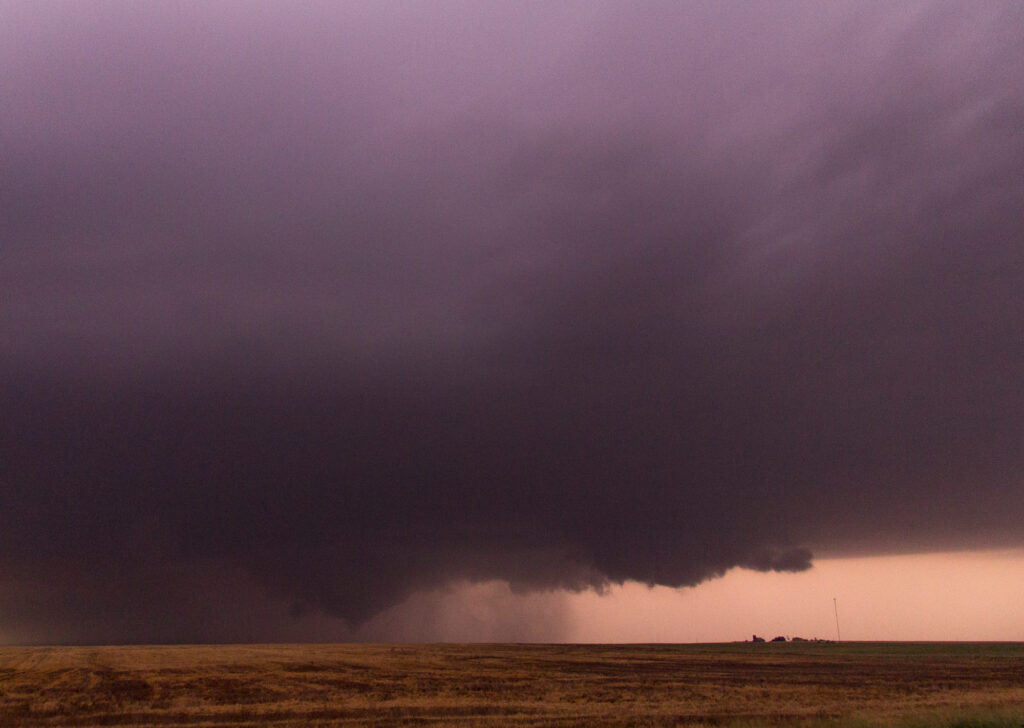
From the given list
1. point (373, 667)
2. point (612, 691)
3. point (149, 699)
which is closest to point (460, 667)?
point (373, 667)

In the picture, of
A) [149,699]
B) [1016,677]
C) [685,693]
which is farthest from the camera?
[1016,677]

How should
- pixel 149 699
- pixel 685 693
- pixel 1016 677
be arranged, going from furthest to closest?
1. pixel 1016 677
2. pixel 685 693
3. pixel 149 699

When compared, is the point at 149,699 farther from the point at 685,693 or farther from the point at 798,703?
the point at 798,703

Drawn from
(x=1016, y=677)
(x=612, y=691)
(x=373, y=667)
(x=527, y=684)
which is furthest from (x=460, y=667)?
(x=1016, y=677)

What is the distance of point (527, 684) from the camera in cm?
5884

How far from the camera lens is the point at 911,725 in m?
31.6

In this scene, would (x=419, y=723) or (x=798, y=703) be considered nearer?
(x=419, y=723)

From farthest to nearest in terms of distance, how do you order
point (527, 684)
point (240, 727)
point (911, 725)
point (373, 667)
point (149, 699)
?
point (373, 667), point (527, 684), point (149, 699), point (240, 727), point (911, 725)

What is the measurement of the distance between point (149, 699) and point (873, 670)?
7160 cm

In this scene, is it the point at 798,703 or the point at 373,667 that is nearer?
the point at 798,703

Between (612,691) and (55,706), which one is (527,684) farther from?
(55,706)

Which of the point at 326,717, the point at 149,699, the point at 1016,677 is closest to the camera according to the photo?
the point at 326,717

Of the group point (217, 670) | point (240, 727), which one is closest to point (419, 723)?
point (240, 727)

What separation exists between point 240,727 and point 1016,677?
68.8 meters
